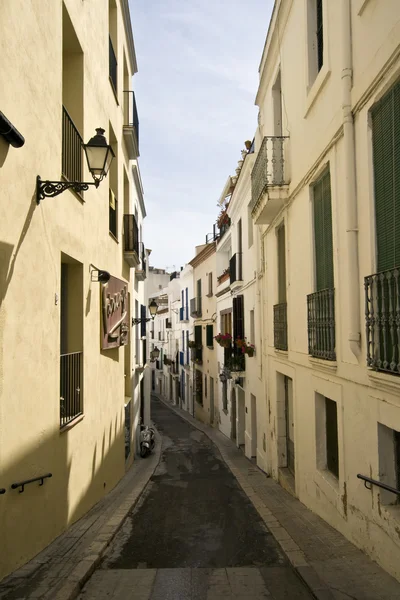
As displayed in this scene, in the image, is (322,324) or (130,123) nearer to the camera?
(322,324)

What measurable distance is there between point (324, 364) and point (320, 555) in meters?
2.39

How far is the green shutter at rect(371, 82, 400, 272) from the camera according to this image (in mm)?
5004

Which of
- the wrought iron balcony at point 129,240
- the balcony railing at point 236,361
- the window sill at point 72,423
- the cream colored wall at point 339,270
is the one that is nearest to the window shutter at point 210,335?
the balcony railing at point 236,361

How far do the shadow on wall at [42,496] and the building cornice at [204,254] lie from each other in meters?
17.8

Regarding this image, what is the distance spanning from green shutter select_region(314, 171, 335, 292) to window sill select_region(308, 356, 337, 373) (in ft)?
3.36

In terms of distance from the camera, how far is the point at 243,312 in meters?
17.1

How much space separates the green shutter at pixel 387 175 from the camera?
16.4ft

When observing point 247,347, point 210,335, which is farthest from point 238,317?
point 210,335

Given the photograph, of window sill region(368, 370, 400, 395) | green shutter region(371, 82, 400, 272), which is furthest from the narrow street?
green shutter region(371, 82, 400, 272)

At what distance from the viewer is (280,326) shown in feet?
35.1

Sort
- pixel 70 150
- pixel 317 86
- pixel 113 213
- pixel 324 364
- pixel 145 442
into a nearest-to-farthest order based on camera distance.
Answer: pixel 70 150, pixel 324 364, pixel 317 86, pixel 113 213, pixel 145 442

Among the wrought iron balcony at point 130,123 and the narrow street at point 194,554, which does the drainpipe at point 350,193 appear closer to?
the narrow street at point 194,554

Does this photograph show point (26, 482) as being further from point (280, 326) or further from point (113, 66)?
point (113, 66)

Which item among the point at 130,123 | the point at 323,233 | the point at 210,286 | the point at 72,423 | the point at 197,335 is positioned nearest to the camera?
the point at 72,423
